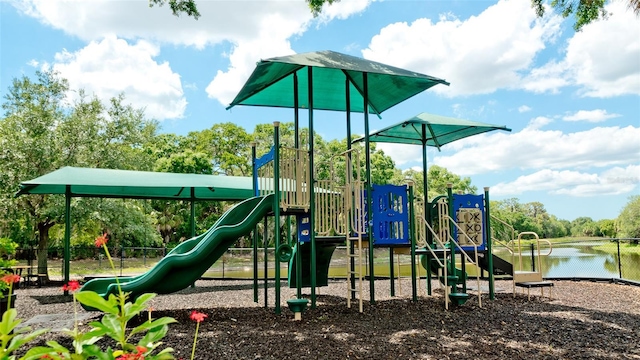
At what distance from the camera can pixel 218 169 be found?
101 ft

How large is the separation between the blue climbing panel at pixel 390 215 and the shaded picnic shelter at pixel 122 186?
4414 millimetres

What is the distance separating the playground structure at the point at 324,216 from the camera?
7.02 m

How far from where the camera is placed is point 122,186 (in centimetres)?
1045

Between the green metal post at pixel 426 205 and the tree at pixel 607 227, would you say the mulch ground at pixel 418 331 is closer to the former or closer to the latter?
the green metal post at pixel 426 205

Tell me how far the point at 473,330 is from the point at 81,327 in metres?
5.05

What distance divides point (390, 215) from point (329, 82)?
2.74 m

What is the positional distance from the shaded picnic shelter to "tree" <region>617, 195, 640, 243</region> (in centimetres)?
3689

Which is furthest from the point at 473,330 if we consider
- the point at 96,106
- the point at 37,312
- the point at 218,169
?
the point at 218,169

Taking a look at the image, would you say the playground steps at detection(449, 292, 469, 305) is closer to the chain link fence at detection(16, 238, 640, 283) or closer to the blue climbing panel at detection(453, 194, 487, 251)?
the blue climbing panel at detection(453, 194, 487, 251)

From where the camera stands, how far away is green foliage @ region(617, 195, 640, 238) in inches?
1506

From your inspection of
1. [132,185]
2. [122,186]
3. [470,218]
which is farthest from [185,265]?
[470,218]

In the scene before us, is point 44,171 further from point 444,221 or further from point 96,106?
point 444,221

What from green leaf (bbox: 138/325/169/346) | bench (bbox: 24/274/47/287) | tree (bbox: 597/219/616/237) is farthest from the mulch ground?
tree (bbox: 597/219/616/237)

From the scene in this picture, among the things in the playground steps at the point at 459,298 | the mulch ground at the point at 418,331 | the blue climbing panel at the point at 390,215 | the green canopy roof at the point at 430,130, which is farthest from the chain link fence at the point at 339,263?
the green canopy roof at the point at 430,130
